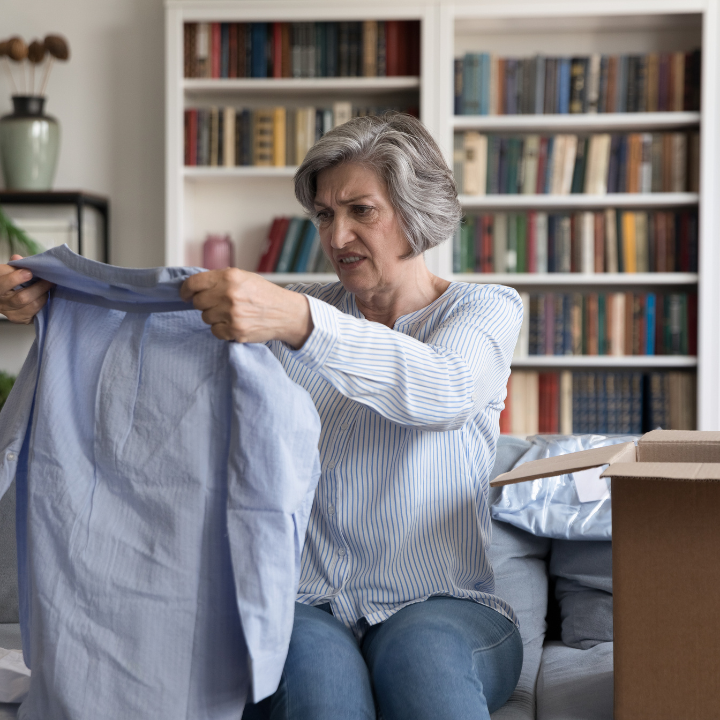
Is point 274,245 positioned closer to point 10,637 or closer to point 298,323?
point 10,637

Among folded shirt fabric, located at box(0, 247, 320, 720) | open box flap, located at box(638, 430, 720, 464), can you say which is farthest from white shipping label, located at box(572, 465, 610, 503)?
folded shirt fabric, located at box(0, 247, 320, 720)

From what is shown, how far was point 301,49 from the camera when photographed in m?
2.99

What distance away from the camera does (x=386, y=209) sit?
4.39ft

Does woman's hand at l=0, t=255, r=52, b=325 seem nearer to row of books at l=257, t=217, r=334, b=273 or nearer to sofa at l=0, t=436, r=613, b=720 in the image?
sofa at l=0, t=436, r=613, b=720

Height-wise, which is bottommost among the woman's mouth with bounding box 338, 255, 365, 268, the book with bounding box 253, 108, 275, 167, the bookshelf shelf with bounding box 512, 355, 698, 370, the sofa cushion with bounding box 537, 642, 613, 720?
the sofa cushion with bounding box 537, 642, 613, 720

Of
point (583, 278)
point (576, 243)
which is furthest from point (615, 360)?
point (576, 243)

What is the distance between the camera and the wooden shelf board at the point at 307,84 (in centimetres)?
295

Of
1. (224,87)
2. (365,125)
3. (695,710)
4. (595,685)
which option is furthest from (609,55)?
(695,710)

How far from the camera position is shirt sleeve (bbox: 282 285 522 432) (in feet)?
3.13

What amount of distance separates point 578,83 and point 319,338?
2375mm

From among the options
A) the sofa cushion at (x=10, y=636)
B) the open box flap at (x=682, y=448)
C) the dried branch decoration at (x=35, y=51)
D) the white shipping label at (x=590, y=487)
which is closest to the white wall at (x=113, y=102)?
the dried branch decoration at (x=35, y=51)

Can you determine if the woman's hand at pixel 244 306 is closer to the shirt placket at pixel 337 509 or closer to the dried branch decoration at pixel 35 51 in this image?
the shirt placket at pixel 337 509

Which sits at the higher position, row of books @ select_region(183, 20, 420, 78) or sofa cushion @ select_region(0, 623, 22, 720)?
row of books @ select_region(183, 20, 420, 78)

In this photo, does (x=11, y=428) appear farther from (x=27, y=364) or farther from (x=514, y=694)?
(x=514, y=694)
